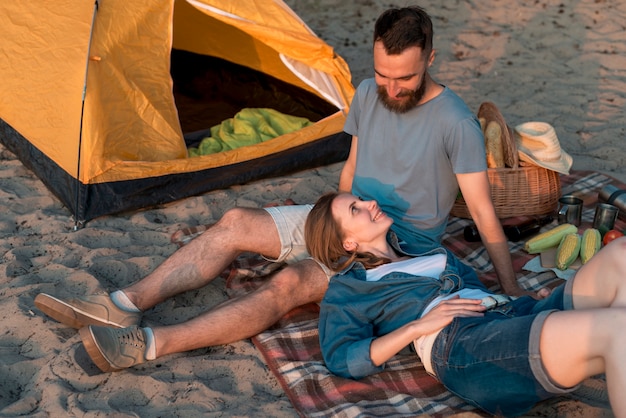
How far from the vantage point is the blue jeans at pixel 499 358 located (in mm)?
2525

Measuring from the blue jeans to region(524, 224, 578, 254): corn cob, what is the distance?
1.20 metres

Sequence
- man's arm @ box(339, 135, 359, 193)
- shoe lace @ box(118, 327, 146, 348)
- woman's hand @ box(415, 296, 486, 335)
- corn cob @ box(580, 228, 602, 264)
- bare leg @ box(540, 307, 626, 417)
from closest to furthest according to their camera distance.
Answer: bare leg @ box(540, 307, 626, 417) → woman's hand @ box(415, 296, 486, 335) → shoe lace @ box(118, 327, 146, 348) → man's arm @ box(339, 135, 359, 193) → corn cob @ box(580, 228, 602, 264)

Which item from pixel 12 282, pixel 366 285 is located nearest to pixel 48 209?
pixel 12 282

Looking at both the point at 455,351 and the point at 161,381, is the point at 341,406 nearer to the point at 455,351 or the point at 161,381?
the point at 455,351

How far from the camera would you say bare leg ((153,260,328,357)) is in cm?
315

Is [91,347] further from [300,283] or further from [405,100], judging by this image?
[405,100]

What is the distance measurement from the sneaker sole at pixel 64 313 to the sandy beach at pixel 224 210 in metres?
0.13

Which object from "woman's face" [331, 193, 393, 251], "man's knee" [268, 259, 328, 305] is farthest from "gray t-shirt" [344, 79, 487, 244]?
"man's knee" [268, 259, 328, 305]

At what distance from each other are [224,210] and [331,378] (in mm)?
1812

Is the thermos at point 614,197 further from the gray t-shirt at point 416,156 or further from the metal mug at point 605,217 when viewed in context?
the gray t-shirt at point 416,156

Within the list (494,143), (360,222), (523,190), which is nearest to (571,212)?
(523,190)

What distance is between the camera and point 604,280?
264 centimetres

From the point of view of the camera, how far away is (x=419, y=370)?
315 centimetres

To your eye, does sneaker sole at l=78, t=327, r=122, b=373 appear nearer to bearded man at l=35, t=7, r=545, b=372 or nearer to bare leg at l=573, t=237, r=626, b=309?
bearded man at l=35, t=7, r=545, b=372
